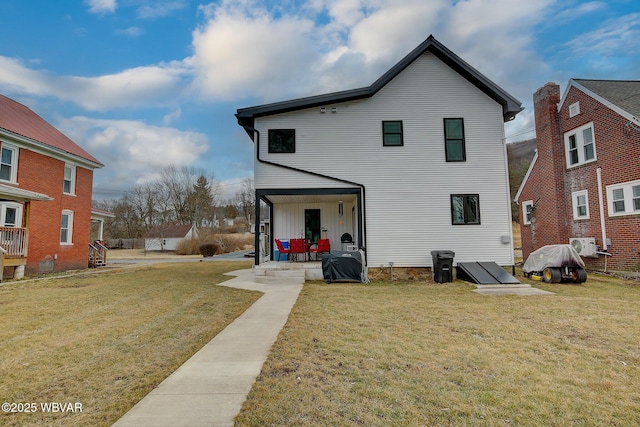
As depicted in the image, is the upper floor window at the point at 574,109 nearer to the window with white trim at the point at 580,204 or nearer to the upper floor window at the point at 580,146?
the upper floor window at the point at 580,146

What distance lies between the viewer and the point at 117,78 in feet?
56.1

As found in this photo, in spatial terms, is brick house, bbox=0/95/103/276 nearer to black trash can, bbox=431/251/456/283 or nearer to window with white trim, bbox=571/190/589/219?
black trash can, bbox=431/251/456/283

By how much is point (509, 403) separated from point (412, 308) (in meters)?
3.92

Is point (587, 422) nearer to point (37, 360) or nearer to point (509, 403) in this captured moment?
point (509, 403)

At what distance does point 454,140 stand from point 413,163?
1830mm

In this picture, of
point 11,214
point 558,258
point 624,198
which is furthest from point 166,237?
point 624,198

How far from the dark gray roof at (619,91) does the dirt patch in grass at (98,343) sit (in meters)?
15.1

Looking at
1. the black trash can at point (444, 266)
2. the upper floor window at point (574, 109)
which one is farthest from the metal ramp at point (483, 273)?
the upper floor window at point (574, 109)

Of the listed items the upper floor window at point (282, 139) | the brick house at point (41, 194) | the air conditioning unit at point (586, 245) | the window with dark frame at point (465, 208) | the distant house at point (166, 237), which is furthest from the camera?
the distant house at point (166, 237)

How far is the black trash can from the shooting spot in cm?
1067

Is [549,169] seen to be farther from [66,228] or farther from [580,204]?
[66,228]

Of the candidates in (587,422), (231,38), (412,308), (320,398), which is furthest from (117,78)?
(587,422)

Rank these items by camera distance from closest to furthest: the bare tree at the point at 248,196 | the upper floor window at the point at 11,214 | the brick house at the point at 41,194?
1. the brick house at the point at 41,194
2. the upper floor window at the point at 11,214
3. the bare tree at the point at 248,196

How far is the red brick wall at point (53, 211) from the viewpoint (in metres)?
13.6
